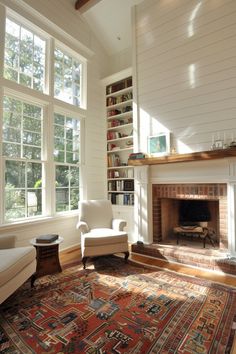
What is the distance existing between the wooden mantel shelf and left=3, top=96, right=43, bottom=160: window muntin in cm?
160

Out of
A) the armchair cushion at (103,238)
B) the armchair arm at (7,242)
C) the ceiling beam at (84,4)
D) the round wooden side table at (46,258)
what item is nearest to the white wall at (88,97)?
the ceiling beam at (84,4)

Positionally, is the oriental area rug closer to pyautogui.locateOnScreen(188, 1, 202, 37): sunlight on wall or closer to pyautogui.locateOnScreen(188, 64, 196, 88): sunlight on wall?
pyautogui.locateOnScreen(188, 64, 196, 88): sunlight on wall

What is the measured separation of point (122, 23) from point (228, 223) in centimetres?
418

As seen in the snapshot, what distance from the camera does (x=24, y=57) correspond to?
3188 millimetres

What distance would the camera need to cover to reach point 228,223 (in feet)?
9.23

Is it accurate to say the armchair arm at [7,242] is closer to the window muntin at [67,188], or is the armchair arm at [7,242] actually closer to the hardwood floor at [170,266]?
the hardwood floor at [170,266]

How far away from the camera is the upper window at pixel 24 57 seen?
3002 millimetres

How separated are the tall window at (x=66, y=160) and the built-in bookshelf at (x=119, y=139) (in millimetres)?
793

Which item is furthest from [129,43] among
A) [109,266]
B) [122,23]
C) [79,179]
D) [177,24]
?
[109,266]

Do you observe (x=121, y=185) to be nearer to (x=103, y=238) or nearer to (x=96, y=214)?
(x=96, y=214)

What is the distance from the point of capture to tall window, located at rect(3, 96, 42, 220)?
2953 mm

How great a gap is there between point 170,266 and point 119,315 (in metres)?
1.31

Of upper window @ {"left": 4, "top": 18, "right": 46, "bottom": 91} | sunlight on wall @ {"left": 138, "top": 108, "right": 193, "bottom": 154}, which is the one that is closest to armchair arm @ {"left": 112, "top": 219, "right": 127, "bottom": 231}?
sunlight on wall @ {"left": 138, "top": 108, "right": 193, "bottom": 154}

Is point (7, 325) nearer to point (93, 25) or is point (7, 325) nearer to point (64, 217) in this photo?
point (64, 217)
